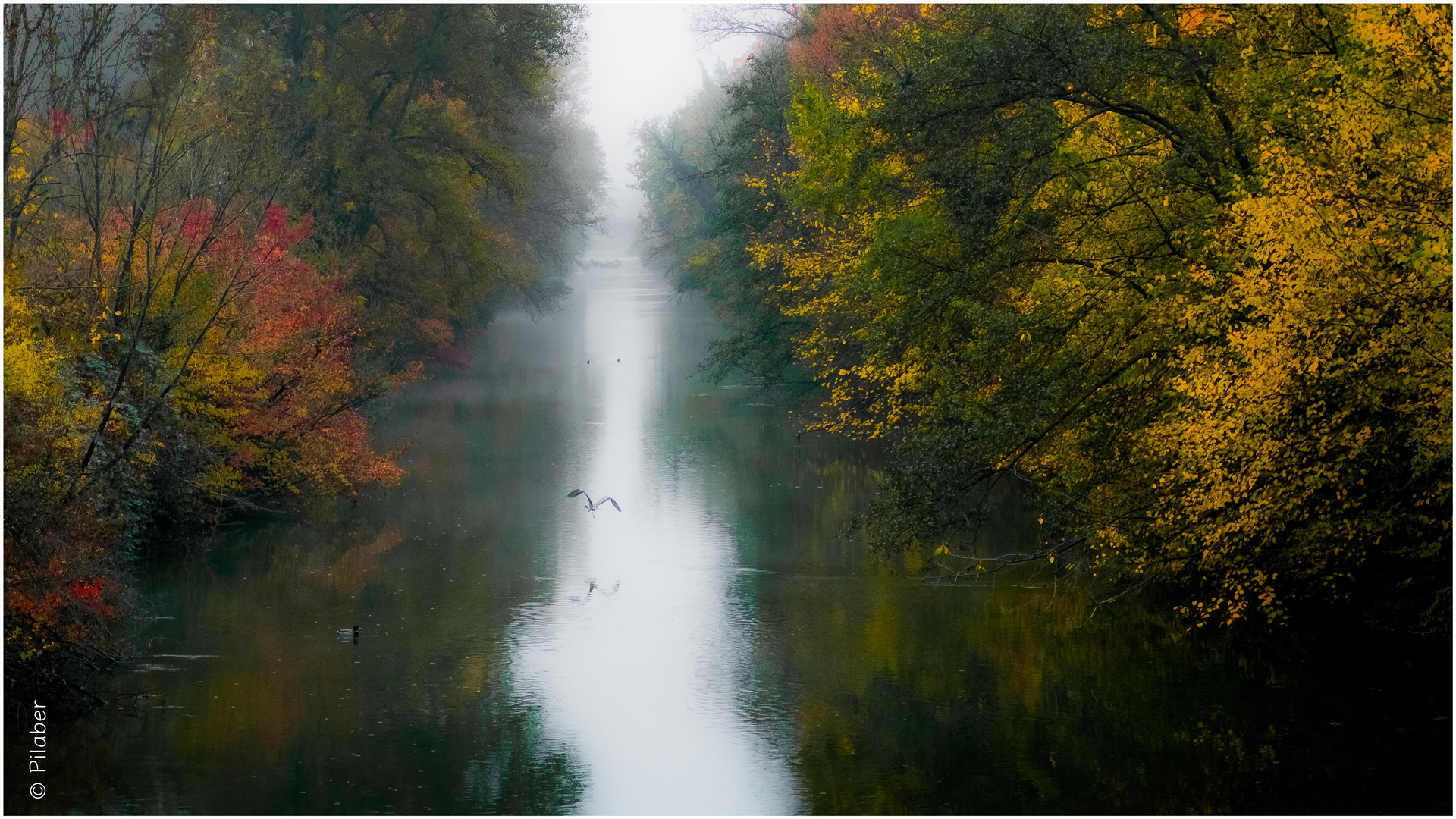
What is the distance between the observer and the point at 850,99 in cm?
3203

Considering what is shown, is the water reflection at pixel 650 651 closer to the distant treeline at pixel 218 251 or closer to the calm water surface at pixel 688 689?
the calm water surface at pixel 688 689

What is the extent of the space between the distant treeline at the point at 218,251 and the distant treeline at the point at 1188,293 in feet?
31.8

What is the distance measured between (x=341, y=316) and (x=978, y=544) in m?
13.6

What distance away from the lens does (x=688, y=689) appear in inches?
647

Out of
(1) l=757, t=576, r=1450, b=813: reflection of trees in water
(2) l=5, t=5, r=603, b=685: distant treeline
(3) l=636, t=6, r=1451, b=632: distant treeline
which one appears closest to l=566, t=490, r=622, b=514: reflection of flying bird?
(2) l=5, t=5, r=603, b=685: distant treeline

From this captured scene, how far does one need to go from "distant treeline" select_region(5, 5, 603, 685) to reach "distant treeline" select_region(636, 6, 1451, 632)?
9685 mm

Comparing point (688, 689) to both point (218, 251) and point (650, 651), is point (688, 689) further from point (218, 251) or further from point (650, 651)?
point (218, 251)

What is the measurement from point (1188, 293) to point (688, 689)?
7.55 meters

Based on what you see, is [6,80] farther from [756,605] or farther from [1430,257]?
[1430,257]

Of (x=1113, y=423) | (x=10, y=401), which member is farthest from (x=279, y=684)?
(x=1113, y=423)

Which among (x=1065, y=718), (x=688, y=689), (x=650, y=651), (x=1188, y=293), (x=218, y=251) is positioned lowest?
(x=1065, y=718)

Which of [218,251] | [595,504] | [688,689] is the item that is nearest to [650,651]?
[688,689]

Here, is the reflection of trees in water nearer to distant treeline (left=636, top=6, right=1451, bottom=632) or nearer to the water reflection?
the water reflection

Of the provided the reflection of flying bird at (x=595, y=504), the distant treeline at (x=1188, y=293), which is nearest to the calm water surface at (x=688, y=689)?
the reflection of flying bird at (x=595, y=504)
